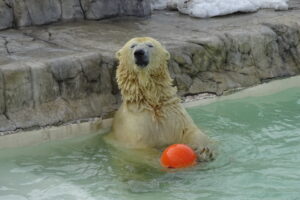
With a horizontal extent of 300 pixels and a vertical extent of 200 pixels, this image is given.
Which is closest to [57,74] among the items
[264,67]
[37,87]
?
[37,87]

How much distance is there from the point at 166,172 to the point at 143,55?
1.02 metres

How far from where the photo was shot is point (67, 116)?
20.4 feet

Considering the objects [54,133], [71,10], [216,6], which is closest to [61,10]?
[71,10]

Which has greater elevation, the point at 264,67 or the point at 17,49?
the point at 17,49

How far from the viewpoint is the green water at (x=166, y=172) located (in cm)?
495

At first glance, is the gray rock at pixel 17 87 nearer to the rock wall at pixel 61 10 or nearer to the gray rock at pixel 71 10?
the rock wall at pixel 61 10

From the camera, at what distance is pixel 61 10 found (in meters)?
8.34

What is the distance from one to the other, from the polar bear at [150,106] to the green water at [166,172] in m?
0.24

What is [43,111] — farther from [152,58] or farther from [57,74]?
[152,58]

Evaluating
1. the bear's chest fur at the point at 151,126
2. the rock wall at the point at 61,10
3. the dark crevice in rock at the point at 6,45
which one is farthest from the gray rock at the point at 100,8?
the bear's chest fur at the point at 151,126

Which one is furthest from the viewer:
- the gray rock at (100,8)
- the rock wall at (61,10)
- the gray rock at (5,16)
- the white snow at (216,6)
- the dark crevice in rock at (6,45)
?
the white snow at (216,6)

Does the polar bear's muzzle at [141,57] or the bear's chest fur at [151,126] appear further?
the bear's chest fur at [151,126]

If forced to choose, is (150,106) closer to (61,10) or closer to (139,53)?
(139,53)

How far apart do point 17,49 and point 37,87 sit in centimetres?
93
